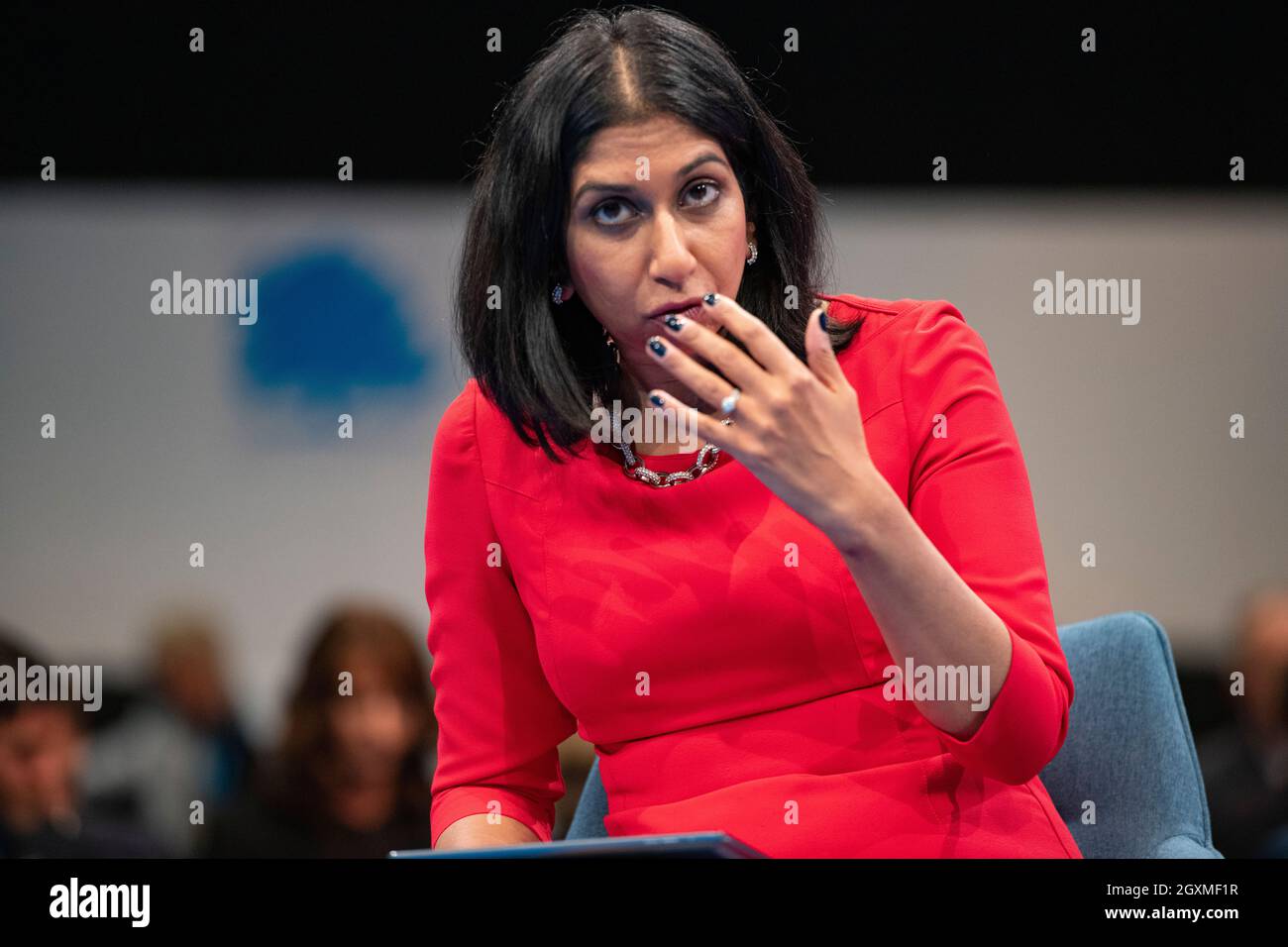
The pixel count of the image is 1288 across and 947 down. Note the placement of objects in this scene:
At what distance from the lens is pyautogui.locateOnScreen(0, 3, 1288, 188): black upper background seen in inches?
107

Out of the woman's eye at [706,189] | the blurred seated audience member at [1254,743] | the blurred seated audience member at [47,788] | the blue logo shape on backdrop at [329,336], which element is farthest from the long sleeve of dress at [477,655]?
the blurred seated audience member at [1254,743]

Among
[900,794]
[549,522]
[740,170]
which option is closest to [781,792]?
[900,794]

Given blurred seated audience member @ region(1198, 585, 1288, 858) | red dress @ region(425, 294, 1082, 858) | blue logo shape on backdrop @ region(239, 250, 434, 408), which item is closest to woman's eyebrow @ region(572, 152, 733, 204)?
red dress @ region(425, 294, 1082, 858)

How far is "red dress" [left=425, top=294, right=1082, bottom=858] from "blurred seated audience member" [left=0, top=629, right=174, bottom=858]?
162 centimetres

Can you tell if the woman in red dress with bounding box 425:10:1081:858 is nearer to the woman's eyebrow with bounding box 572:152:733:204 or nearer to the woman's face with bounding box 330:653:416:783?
the woman's eyebrow with bounding box 572:152:733:204

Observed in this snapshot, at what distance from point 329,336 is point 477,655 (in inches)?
74.7

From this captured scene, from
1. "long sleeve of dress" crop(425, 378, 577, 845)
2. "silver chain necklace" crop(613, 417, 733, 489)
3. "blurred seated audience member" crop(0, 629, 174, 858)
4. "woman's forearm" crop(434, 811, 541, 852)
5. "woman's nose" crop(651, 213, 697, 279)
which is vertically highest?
"woman's nose" crop(651, 213, 697, 279)

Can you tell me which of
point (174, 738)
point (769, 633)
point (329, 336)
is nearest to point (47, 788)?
point (174, 738)

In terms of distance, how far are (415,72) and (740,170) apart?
5.05 feet

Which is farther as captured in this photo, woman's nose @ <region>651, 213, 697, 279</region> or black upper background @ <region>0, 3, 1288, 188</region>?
black upper background @ <region>0, 3, 1288, 188</region>

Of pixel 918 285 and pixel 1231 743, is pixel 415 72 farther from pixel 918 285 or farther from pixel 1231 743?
pixel 1231 743

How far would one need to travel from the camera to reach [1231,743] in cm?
314

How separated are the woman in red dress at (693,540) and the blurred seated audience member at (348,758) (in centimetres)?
141

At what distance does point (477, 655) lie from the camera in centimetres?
157
